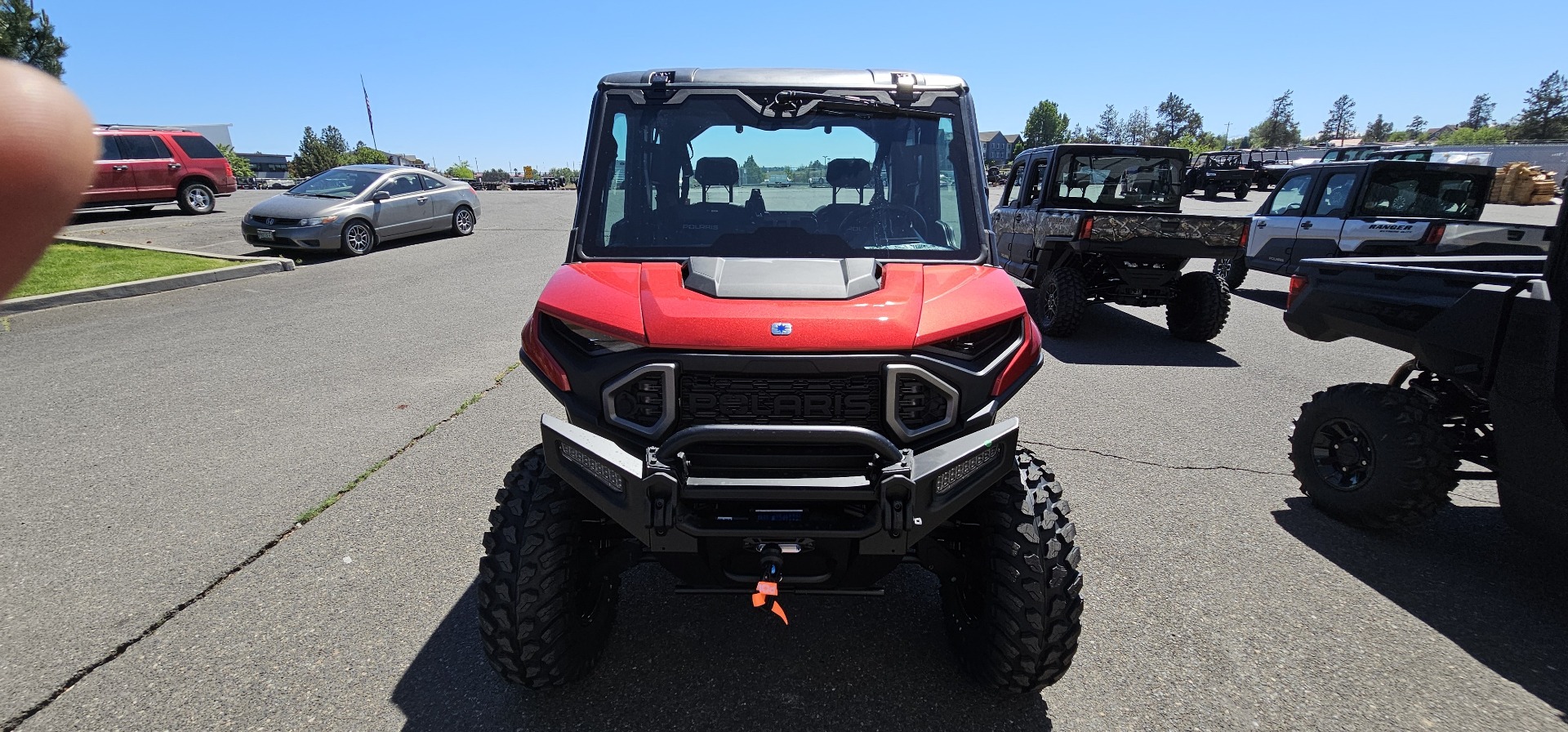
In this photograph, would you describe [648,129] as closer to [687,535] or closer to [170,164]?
[687,535]

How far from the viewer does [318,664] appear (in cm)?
291

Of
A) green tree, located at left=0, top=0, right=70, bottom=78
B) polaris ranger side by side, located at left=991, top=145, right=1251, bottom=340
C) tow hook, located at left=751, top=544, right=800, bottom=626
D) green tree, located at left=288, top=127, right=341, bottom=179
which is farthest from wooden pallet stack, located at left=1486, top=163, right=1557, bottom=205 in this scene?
green tree, located at left=288, top=127, right=341, bottom=179

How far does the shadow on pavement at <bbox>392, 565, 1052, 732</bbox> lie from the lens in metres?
2.66

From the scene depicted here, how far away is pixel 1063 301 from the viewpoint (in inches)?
320

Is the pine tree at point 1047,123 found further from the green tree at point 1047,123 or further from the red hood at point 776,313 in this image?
the red hood at point 776,313

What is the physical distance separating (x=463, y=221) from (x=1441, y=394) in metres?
16.7

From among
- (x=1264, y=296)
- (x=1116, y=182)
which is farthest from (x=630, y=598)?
(x=1264, y=296)

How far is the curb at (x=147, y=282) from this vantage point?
875cm

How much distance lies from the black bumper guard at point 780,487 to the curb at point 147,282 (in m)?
7.85

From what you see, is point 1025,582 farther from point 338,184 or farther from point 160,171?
point 160,171

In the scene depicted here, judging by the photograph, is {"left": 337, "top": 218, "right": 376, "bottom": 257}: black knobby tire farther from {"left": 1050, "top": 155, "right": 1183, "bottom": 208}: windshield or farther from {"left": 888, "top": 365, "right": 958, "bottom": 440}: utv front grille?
{"left": 888, "top": 365, "right": 958, "bottom": 440}: utv front grille

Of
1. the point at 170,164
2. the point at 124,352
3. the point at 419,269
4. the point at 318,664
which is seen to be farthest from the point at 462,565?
the point at 170,164

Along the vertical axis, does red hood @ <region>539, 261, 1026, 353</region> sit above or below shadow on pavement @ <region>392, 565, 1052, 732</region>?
above

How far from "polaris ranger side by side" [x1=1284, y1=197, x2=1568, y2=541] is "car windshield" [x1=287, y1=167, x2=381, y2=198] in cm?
1448
